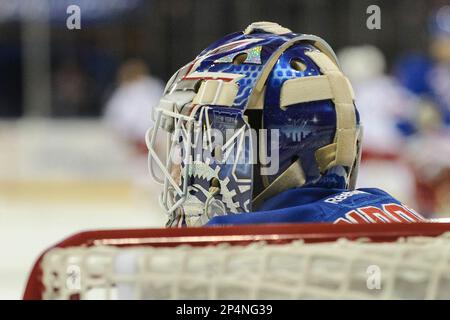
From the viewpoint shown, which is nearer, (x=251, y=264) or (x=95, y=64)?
(x=251, y=264)

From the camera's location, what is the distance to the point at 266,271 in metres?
1.14

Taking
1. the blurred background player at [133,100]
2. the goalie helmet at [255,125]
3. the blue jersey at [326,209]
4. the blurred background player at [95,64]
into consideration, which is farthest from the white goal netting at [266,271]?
the blurred background player at [133,100]

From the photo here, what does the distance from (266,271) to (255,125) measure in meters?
0.54

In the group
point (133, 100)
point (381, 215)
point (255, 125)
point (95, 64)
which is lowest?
point (133, 100)

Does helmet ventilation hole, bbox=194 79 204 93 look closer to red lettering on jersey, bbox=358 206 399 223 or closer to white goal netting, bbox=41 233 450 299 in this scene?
red lettering on jersey, bbox=358 206 399 223

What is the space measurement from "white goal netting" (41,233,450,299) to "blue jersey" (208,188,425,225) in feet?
1.08

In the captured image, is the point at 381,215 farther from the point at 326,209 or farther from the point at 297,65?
the point at 297,65

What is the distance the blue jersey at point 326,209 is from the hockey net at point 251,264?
0.31m

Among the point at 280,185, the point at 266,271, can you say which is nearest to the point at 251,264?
the point at 266,271

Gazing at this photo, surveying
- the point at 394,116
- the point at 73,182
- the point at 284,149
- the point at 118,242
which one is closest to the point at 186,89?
the point at 284,149

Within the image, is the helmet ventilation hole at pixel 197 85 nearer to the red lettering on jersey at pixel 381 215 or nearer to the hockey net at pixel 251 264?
the red lettering on jersey at pixel 381 215

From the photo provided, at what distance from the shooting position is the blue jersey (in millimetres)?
1486

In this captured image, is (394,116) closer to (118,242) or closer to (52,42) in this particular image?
(52,42)

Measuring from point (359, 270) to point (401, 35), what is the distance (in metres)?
7.43
